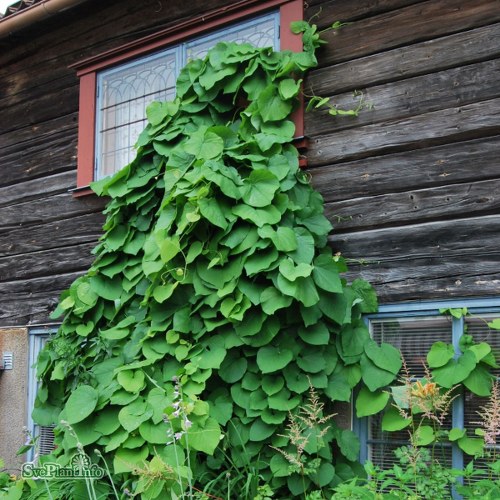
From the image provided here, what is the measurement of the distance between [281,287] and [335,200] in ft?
2.77

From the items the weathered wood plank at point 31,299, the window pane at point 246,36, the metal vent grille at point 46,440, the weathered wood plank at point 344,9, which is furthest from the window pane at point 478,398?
the metal vent grille at point 46,440

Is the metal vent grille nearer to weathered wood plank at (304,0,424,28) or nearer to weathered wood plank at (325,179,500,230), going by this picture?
weathered wood plank at (325,179,500,230)

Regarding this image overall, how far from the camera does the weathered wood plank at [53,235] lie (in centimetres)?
573

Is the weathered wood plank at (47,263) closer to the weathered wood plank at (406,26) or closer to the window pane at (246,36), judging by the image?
the window pane at (246,36)

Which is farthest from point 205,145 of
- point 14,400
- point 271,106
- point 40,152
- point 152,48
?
point 14,400

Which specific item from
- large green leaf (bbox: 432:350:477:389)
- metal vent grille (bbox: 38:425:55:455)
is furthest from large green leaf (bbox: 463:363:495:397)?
metal vent grille (bbox: 38:425:55:455)

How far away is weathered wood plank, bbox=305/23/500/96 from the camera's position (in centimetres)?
402

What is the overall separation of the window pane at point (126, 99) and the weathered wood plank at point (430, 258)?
2099mm

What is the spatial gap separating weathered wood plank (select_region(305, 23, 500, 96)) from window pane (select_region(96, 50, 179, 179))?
1363 millimetres

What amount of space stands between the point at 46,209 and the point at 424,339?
3534 millimetres

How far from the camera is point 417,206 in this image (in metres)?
4.12

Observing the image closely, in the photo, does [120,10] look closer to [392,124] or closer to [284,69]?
[284,69]

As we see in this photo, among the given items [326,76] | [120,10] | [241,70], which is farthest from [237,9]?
[120,10]

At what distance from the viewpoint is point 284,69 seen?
452 cm
